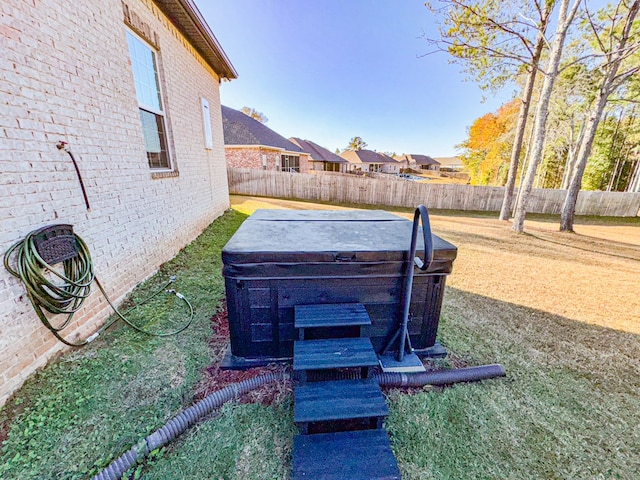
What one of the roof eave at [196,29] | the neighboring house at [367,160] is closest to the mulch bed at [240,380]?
the roof eave at [196,29]

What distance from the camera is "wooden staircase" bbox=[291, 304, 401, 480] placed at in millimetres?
1249

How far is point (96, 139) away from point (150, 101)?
172 cm

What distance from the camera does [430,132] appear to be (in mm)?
33781

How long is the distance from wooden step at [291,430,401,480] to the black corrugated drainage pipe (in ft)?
1.66

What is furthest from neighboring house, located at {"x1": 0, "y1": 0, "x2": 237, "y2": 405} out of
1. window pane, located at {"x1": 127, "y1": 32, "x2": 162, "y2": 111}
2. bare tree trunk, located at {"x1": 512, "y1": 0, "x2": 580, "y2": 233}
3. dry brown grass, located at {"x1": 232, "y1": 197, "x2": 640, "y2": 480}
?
bare tree trunk, located at {"x1": 512, "y1": 0, "x2": 580, "y2": 233}

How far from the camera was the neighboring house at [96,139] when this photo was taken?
170 cm

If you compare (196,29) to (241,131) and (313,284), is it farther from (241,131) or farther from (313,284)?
(241,131)

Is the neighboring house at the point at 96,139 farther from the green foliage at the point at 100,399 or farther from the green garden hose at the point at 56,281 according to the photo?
the green foliage at the point at 100,399

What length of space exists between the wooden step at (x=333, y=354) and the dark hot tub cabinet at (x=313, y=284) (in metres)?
0.29

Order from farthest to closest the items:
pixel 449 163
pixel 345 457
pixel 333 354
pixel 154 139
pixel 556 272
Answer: pixel 449 163 < pixel 556 272 < pixel 154 139 < pixel 333 354 < pixel 345 457

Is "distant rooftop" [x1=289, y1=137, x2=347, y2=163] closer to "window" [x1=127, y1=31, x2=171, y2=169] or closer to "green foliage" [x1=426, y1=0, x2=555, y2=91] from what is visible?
"green foliage" [x1=426, y1=0, x2=555, y2=91]

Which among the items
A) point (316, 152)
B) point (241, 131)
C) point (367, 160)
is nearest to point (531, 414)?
point (241, 131)

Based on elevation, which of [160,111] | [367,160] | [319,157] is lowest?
[160,111]

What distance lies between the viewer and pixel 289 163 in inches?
749
